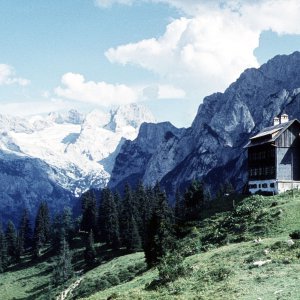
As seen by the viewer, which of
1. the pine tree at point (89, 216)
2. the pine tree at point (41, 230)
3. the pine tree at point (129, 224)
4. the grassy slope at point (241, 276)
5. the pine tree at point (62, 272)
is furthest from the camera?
the pine tree at point (89, 216)

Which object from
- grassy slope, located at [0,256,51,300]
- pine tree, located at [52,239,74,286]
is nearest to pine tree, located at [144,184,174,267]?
pine tree, located at [52,239,74,286]

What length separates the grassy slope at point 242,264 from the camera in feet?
91.3

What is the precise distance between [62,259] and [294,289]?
278 feet

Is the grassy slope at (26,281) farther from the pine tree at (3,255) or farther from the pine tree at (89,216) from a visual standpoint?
the pine tree at (89,216)

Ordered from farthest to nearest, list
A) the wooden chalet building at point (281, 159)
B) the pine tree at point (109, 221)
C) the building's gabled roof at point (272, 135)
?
the pine tree at point (109, 221), the building's gabled roof at point (272, 135), the wooden chalet building at point (281, 159)

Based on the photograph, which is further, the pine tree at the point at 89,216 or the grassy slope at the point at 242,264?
the pine tree at the point at 89,216

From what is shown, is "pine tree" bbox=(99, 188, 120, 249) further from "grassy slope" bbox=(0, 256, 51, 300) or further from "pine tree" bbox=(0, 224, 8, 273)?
"pine tree" bbox=(0, 224, 8, 273)

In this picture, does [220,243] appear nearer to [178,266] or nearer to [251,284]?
[178,266]

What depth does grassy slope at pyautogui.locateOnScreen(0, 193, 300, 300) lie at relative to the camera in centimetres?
2783

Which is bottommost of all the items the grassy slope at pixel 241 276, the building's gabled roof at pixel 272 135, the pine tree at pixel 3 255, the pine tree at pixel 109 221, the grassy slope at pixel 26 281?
the grassy slope at pixel 26 281

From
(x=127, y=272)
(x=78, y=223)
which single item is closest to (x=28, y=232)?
(x=78, y=223)

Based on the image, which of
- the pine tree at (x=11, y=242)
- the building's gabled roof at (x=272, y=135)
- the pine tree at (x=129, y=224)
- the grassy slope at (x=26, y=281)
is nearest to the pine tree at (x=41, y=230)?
the pine tree at (x=11, y=242)

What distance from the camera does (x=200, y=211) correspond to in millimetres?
77688

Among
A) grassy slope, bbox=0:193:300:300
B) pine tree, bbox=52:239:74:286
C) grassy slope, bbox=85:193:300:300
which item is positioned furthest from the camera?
pine tree, bbox=52:239:74:286
